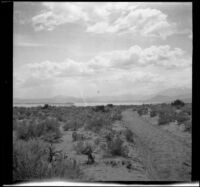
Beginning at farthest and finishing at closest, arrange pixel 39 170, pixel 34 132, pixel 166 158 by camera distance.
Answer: pixel 34 132, pixel 166 158, pixel 39 170

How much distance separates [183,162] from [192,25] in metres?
3.09

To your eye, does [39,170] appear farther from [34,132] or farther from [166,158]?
[34,132]

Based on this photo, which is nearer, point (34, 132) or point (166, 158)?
point (166, 158)

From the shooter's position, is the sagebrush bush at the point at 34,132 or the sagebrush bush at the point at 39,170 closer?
the sagebrush bush at the point at 39,170

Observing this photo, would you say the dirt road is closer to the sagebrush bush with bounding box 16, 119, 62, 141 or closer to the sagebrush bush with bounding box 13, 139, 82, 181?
the sagebrush bush with bounding box 13, 139, 82, 181

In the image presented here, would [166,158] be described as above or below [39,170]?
below

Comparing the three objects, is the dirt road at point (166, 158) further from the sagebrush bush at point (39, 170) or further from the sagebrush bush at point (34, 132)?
the sagebrush bush at point (34, 132)

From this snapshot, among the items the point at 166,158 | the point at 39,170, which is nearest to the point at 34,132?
the point at 166,158

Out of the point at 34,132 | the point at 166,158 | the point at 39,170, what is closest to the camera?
the point at 39,170

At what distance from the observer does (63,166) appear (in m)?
3.85

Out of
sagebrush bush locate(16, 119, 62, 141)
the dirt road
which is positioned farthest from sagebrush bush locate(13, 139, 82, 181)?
sagebrush bush locate(16, 119, 62, 141)

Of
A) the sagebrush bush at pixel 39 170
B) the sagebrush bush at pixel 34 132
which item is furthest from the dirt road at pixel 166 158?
the sagebrush bush at pixel 34 132
